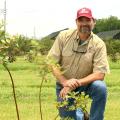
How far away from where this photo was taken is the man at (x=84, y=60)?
5.90 meters

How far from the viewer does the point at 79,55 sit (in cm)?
617

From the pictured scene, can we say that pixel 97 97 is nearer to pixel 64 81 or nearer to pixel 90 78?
pixel 90 78

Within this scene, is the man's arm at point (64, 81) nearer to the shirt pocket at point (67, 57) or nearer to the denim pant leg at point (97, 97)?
the shirt pocket at point (67, 57)

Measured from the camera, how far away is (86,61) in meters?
6.10

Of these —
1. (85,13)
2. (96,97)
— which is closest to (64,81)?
(96,97)

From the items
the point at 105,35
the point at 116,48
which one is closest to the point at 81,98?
the point at 116,48

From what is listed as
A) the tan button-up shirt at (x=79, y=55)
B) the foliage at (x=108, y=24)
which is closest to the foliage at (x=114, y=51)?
the tan button-up shirt at (x=79, y=55)

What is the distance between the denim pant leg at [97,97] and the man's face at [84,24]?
24.5 inches

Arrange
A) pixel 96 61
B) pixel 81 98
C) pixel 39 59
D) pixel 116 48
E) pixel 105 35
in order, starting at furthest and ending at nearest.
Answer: pixel 105 35 → pixel 116 48 → pixel 96 61 → pixel 81 98 → pixel 39 59

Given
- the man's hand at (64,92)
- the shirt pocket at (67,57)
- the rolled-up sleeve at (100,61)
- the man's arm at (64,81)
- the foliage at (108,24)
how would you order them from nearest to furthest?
1. the man's hand at (64,92)
2. the man's arm at (64,81)
3. the rolled-up sleeve at (100,61)
4. the shirt pocket at (67,57)
5. the foliage at (108,24)

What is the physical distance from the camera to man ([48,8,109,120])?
19.4 feet

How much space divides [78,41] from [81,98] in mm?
1885

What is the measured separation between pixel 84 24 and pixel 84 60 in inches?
19.5

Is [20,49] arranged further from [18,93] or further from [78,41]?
[18,93]
